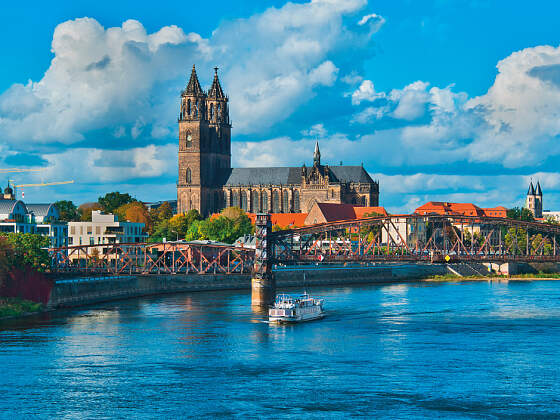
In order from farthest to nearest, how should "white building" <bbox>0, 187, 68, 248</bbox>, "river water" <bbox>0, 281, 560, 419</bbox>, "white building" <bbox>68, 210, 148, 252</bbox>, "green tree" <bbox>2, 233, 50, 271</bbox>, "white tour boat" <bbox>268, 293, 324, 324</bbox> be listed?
"white building" <bbox>68, 210, 148, 252</bbox>
"white building" <bbox>0, 187, 68, 248</bbox>
"green tree" <bbox>2, 233, 50, 271</bbox>
"white tour boat" <bbox>268, 293, 324, 324</bbox>
"river water" <bbox>0, 281, 560, 419</bbox>

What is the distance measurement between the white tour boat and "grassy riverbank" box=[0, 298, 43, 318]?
886 inches

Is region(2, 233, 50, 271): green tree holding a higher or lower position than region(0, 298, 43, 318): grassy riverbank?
higher

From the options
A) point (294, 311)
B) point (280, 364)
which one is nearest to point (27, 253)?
point (294, 311)

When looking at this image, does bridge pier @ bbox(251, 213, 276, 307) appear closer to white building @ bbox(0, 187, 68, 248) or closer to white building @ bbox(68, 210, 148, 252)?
white building @ bbox(0, 187, 68, 248)

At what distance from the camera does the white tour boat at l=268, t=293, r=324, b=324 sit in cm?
9238

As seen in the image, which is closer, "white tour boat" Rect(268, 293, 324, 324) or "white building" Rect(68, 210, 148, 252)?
"white tour boat" Rect(268, 293, 324, 324)

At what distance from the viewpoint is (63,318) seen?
3674 inches

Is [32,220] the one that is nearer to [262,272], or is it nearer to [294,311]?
[262,272]

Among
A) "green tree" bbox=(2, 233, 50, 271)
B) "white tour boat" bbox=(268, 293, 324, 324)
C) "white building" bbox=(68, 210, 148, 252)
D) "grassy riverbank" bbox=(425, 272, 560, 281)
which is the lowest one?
"white tour boat" bbox=(268, 293, 324, 324)

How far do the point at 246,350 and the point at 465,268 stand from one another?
323 ft

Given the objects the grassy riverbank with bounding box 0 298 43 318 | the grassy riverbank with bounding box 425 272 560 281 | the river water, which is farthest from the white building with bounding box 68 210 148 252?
the grassy riverbank with bounding box 0 298 43 318

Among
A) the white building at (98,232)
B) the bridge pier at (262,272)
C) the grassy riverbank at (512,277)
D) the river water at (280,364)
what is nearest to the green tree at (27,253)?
the river water at (280,364)

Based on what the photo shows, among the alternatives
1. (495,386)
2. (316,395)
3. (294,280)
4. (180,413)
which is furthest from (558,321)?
(294,280)

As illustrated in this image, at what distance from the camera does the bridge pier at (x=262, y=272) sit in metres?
111
